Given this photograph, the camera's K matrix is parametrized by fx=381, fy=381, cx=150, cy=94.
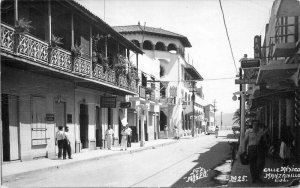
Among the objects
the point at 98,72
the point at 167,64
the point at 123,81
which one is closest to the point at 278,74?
the point at 98,72

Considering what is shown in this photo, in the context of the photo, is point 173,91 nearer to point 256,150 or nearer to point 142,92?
point 142,92

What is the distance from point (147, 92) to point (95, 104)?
11.8 m

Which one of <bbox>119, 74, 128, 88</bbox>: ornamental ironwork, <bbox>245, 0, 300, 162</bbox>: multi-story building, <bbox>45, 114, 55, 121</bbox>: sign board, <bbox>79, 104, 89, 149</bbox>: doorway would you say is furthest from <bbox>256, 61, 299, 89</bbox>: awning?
<bbox>119, 74, 128, 88</bbox>: ornamental ironwork

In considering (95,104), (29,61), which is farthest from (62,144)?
(95,104)

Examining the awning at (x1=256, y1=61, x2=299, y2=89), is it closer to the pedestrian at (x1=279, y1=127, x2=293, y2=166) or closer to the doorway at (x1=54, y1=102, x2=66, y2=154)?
the pedestrian at (x1=279, y1=127, x2=293, y2=166)

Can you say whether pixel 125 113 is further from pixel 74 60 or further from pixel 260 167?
pixel 260 167

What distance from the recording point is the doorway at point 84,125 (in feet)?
68.8

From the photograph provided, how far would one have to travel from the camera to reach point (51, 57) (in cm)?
1516

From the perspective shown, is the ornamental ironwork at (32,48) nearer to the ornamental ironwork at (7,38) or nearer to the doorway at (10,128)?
the ornamental ironwork at (7,38)

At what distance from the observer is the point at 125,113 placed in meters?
28.1

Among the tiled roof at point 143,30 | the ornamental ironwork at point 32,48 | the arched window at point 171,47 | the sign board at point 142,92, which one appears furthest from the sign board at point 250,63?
the arched window at point 171,47

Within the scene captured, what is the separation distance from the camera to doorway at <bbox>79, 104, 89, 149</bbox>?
20984 millimetres

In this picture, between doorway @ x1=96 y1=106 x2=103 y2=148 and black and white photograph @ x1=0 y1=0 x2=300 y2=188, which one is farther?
doorway @ x1=96 y1=106 x2=103 y2=148

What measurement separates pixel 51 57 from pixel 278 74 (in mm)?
8733
